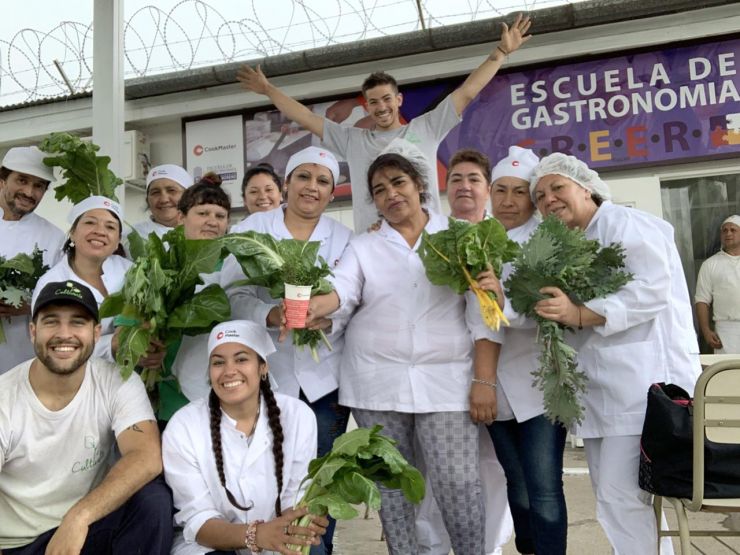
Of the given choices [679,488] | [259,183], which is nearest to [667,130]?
[259,183]

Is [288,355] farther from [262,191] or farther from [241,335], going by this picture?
[262,191]

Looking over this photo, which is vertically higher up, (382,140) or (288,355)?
(382,140)

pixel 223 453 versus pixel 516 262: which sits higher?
pixel 516 262

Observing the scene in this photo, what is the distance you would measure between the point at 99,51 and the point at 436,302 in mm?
3185

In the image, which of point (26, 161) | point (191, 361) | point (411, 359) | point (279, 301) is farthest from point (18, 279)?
point (411, 359)

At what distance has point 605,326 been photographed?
2859 millimetres

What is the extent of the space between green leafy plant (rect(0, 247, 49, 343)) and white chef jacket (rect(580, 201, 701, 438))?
2796 millimetres

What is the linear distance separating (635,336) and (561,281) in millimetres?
406

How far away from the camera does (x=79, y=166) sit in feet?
12.6

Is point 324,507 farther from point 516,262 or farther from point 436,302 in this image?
point 516,262

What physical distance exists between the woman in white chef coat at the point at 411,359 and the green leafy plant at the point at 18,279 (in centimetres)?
166

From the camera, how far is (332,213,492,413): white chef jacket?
10.1ft

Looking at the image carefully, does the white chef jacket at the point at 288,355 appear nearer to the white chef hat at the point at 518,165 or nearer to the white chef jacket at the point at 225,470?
the white chef jacket at the point at 225,470

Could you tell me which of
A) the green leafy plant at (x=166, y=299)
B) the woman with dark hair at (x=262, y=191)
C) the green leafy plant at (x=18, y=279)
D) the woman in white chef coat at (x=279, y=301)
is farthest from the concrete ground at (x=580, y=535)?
the green leafy plant at (x=18, y=279)
